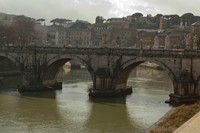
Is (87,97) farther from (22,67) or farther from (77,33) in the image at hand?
(77,33)

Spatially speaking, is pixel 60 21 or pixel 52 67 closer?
pixel 52 67

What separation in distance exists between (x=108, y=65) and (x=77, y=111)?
6.82 meters

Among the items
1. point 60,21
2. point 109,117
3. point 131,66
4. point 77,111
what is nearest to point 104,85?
point 131,66

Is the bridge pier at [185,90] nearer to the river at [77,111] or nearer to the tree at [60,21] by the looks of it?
the river at [77,111]

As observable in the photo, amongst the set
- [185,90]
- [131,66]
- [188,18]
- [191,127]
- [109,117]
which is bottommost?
[109,117]

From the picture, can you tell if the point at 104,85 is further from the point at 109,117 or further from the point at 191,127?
the point at 191,127

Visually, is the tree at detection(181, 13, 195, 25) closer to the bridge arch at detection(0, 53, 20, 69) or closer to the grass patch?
the bridge arch at detection(0, 53, 20, 69)

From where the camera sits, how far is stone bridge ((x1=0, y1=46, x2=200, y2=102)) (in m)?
27.4

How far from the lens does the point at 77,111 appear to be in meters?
24.4

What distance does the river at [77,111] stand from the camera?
20.3 m

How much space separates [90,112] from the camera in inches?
956

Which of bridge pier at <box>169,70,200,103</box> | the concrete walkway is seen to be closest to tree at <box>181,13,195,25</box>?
bridge pier at <box>169,70,200,103</box>

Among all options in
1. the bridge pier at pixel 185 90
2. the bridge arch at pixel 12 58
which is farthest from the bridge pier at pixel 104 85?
the bridge arch at pixel 12 58

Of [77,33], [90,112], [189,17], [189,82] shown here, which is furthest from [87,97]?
[189,17]
